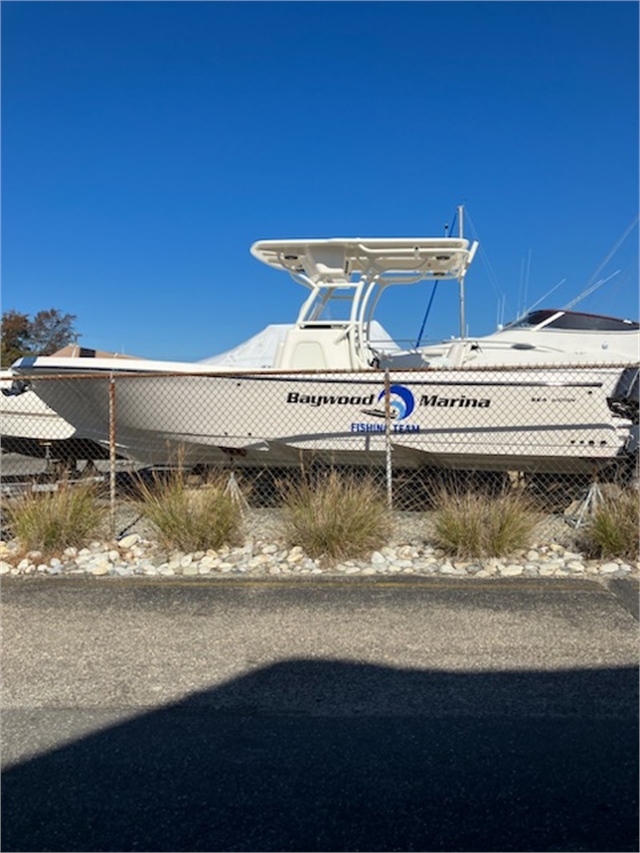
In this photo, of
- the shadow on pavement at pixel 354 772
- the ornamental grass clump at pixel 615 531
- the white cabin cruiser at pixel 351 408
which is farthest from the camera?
the white cabin cruiser at pixel 351 408

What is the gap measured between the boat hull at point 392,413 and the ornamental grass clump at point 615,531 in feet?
6.68

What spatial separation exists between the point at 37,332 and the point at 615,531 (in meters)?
35.1

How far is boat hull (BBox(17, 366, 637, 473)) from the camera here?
28.1ft

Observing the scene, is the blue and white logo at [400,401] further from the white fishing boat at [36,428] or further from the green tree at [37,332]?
the green tree at [37,332]

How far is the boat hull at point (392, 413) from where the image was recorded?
858cm

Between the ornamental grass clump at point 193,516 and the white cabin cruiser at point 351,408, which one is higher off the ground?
the white cabin cruiser at point 351,408

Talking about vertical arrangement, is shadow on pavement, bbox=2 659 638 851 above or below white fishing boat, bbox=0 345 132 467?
below

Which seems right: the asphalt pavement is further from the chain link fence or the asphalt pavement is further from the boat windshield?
the boat windshield

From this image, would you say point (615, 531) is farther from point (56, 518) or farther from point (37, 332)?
point (37, 332)

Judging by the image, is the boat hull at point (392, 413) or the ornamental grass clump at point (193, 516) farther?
the boat hull at point (392, 413)

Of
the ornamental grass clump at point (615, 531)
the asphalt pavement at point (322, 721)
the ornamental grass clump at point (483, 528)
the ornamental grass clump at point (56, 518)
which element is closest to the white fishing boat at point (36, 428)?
the ornamental grass clump at point (56, 518)

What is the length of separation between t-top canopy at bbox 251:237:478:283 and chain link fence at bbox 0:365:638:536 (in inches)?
65.1

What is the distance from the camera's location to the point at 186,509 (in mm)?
6867

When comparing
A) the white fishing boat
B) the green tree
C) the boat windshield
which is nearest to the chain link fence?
the white fishing boat
